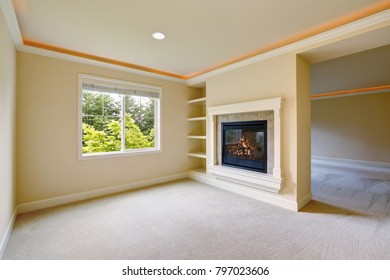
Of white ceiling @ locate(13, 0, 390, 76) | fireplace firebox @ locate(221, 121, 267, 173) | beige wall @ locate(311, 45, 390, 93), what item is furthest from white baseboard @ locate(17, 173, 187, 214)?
beige wall @ locate(311, 45, 390, 93)

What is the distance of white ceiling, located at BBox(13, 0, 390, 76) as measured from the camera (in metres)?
2.04

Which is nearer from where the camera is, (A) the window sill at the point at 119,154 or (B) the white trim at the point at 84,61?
(B) the white trim at the point at 84,61

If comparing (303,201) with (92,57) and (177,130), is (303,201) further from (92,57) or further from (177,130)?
(92,57)

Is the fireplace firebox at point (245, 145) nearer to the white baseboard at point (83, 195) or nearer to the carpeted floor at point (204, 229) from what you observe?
the carpeted floor at point (204, 229)

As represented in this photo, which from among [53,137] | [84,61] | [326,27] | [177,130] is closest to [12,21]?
[84,61]

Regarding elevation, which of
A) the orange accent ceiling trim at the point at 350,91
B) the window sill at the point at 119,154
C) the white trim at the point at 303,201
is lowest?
the white trim at the point at 303,201

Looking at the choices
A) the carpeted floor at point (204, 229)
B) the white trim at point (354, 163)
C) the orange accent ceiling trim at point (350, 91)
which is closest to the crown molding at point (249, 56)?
the carpeted floor at point (204, 229)

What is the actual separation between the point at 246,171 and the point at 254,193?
42cm

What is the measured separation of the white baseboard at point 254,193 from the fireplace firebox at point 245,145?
1.33 feet

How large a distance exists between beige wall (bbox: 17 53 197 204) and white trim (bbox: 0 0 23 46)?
0.32m

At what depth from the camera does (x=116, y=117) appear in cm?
391

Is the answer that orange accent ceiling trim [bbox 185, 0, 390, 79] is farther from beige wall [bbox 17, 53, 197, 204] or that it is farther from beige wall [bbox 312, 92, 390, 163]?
beige wall [bbox 312, 92, 390, 163]

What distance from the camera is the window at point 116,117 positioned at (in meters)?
3.55
